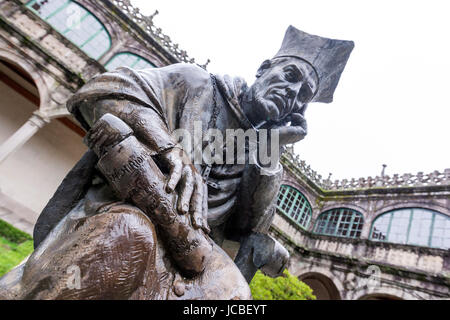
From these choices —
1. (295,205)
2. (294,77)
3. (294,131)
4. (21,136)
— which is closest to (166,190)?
(294,131)

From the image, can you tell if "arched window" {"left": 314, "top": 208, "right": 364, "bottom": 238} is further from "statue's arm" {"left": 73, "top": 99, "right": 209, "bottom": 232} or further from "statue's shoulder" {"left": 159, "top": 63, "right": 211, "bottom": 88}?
"statue's arm" {"left": 73, "top": 99, "right": 209, "bottom": 232}

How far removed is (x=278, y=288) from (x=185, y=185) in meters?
6.87

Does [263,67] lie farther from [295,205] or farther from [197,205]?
[295,205]

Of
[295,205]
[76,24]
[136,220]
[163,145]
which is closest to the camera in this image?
[136,220]

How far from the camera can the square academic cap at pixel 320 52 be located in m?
1.87

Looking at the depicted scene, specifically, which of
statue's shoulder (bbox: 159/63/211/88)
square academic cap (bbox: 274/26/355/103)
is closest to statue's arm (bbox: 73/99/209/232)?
statue's shoulder (bbox: 159/63/211/88)

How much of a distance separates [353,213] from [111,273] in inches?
595

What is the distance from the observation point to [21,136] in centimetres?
796

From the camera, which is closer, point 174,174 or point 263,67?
point 174,174

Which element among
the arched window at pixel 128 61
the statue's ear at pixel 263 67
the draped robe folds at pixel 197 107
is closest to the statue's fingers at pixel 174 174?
the draped robe folds at pixel 197 107

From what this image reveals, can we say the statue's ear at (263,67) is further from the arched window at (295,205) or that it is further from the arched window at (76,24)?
the arched window at (295,205)

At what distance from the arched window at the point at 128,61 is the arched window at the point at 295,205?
979 centimetres

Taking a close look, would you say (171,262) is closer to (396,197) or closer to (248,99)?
(248,99)

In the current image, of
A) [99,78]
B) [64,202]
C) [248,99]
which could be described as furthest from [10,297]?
[248,99]
